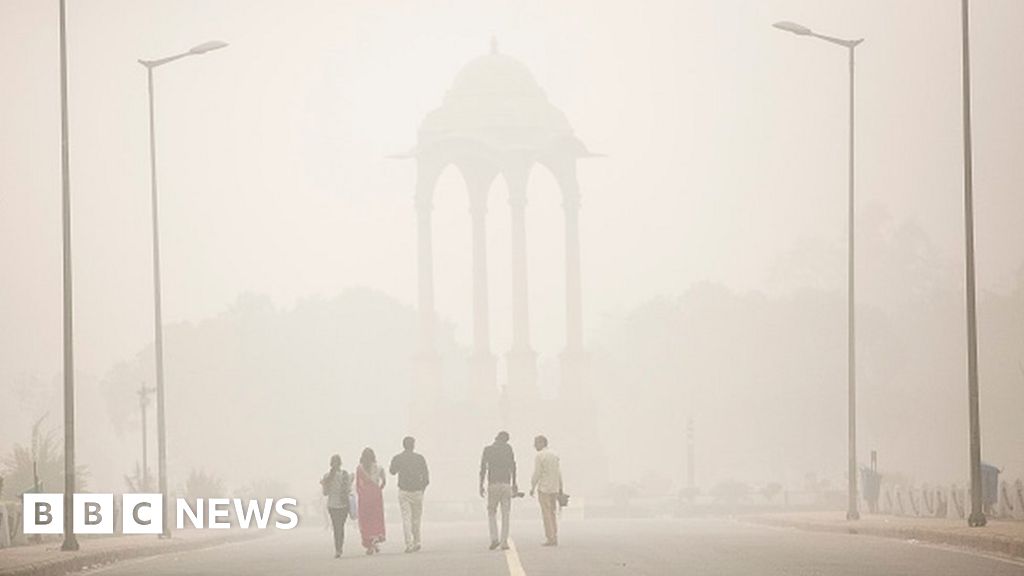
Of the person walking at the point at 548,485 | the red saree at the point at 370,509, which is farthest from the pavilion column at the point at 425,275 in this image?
the person walking at the point at 548,485

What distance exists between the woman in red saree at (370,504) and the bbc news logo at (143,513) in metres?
5.02

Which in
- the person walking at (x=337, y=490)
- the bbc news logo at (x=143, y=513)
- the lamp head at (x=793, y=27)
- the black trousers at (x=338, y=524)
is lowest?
the bbc news logo at (x=143, y=513)

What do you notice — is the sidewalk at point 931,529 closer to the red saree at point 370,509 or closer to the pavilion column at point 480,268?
the red saree at point 370,509

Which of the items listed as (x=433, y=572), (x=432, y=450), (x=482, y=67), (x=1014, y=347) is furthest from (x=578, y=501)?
(x=433, y=572)

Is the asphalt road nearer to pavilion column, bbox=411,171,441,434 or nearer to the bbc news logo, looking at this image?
the bbc news logo

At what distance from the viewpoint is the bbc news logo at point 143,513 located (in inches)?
2231

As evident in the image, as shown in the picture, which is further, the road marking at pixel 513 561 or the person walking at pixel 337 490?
the person walking at pixel 337 490

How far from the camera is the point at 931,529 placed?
169 feet

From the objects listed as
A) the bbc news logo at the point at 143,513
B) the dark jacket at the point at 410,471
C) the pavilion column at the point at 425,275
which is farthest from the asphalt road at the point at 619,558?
the pavilion column at the point at 425,275

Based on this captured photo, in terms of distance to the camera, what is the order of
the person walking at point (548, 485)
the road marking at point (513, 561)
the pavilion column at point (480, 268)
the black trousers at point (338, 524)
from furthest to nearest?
the pavilion column at point (480, 268), the person walking at point (548, 485), the black trousers at point (338, 524), the road marking at point (513, 561)

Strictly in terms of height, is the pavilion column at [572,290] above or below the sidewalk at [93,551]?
above

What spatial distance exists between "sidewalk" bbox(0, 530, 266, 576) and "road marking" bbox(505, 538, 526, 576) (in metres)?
6.68

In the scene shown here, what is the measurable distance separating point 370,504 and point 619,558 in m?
8.36

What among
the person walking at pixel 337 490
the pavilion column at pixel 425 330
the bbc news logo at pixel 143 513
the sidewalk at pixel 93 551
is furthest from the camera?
the pavilion column at pixel 425 330
